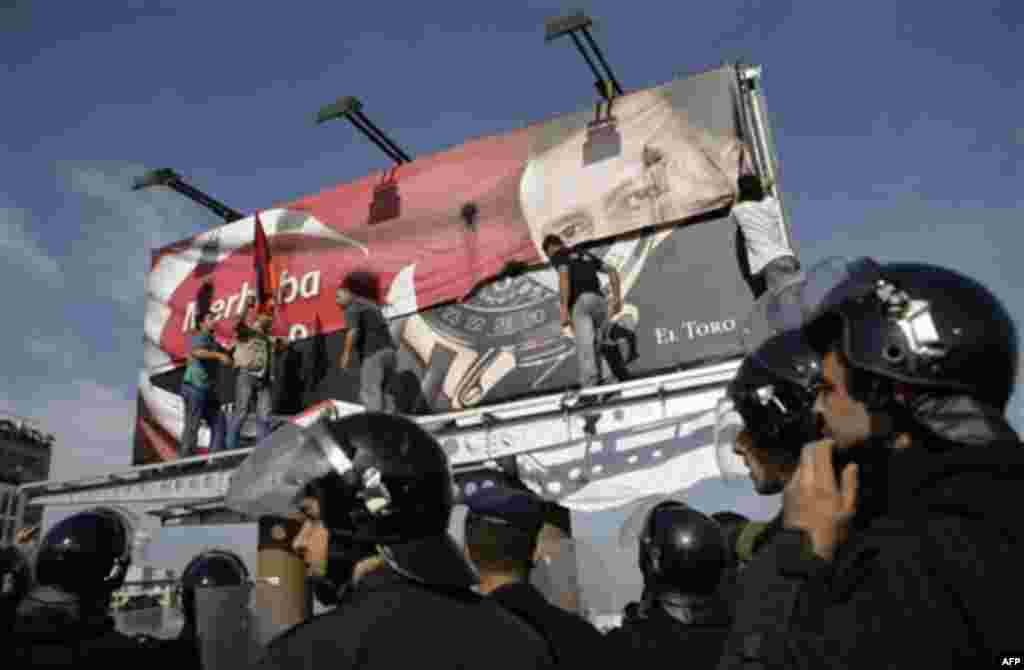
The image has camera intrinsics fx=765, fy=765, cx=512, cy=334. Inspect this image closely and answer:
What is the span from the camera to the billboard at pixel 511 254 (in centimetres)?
916

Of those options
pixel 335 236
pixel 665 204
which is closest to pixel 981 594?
pixel 665 204

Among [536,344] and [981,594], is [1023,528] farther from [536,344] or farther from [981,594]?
[536,344]

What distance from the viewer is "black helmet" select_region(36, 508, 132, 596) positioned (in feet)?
9.45

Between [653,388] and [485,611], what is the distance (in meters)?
5.52

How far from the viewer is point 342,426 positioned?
2.01m

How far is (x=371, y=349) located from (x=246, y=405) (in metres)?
2.46

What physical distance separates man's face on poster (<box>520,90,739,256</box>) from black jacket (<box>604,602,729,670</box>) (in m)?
6.92

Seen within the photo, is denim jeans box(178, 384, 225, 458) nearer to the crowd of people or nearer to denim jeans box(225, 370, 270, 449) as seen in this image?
denim jeans box(225, 370, 270, 449)

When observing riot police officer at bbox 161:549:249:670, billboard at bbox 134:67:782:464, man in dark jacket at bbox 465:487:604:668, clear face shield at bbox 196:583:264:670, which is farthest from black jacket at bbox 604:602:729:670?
billboard at bbox 134:67:782:464

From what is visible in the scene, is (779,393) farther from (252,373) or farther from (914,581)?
(252,373)

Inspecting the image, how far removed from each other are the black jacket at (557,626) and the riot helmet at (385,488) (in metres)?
0.71

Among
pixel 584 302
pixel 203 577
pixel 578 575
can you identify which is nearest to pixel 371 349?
pixel 584 302

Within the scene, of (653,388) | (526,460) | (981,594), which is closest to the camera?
(981,594)

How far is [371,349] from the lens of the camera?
964 centimetres
